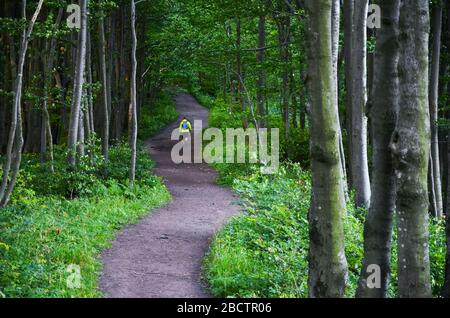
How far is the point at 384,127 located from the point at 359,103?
7.16m

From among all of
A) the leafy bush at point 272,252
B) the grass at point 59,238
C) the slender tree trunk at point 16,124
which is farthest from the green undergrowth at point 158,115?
the leafy bush at point 272,252

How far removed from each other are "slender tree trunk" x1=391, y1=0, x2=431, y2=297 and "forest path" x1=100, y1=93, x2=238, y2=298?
3344 millimetres

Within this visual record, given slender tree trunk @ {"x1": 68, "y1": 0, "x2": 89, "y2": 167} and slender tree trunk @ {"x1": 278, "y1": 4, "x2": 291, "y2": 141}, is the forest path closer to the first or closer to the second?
slender tree trunk @ {"x1": 68, "y1": 0, "x2": 89, "y2": 167}

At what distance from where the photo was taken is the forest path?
8188 millimetres

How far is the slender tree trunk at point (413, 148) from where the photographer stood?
5309 millimetres

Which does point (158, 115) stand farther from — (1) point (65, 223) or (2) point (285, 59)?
(1) point (65, 223)

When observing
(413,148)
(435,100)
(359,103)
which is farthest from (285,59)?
(413,148)

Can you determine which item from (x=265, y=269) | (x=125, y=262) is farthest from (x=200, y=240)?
(x=265, y=269)

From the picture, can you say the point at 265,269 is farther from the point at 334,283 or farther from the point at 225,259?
the point at 334,283

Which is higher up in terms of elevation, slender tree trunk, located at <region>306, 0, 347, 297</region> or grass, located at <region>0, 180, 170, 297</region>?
slender tree trunk, located at <region>306, 0, 347, 297</region>

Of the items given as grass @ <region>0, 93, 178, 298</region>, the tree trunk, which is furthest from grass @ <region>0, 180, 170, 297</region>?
the tree trunk

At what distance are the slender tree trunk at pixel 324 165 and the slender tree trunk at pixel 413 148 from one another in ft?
2.19
